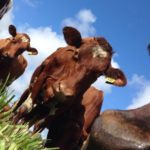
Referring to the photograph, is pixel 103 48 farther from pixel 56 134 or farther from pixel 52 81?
pixel 56 134

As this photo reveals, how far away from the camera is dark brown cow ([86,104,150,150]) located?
466 cm

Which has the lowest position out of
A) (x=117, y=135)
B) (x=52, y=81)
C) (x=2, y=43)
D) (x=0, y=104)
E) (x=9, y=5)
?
(x=0, y=104)

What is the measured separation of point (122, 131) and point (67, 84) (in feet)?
6.13

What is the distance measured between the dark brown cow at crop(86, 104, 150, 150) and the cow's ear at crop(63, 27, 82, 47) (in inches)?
84.1

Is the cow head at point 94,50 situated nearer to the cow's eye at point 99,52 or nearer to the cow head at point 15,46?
the cow's eye at point 99,52

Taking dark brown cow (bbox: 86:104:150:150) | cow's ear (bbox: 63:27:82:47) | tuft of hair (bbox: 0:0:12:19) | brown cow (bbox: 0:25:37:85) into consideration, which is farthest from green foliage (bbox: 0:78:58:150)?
brown cow (bbox: 0:25:37:85)

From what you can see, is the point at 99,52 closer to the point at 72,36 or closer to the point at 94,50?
the point at 94,50

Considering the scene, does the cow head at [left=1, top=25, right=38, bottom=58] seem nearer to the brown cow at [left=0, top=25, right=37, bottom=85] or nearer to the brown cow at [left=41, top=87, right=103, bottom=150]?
the brown cow at [left=0, top=25, right=37, bottom=85]

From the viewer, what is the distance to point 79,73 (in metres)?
6.69

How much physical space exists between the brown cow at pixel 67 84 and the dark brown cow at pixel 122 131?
1.45m

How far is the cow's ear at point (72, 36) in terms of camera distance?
7055 mm

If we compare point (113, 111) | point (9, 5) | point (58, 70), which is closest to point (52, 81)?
point (58, 70)

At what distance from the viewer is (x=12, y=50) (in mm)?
10078

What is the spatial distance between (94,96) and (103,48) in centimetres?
111
